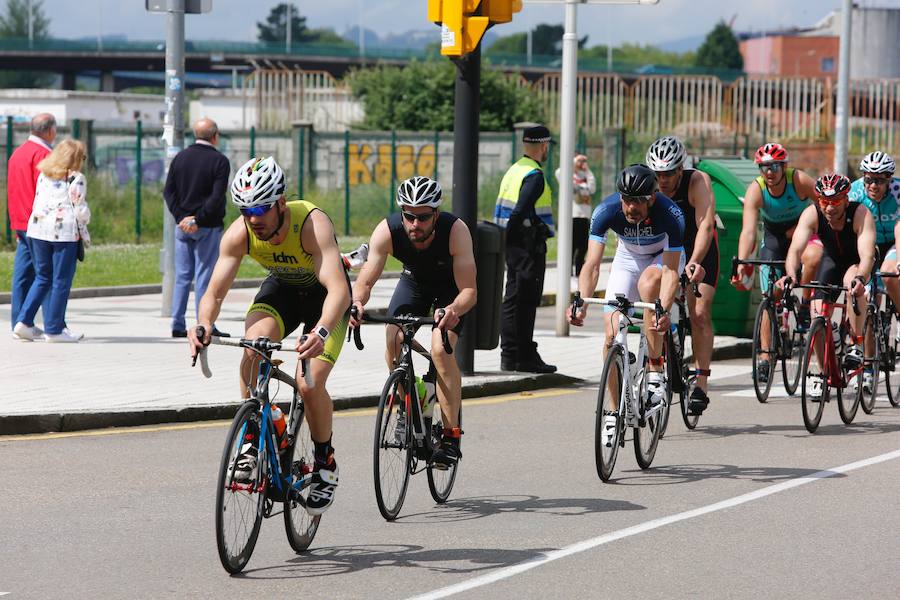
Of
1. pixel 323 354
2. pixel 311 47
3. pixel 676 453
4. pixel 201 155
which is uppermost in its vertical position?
pixel 311 47

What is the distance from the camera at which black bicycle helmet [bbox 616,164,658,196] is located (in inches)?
359

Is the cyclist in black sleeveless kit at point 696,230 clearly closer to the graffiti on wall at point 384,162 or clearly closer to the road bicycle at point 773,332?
the road bicycle at point 773,332

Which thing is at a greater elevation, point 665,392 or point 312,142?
point 312,142

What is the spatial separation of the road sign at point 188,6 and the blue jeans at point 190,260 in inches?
95.8

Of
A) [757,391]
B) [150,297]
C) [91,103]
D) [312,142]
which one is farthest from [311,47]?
[757,391]

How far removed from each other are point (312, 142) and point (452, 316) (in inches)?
1117

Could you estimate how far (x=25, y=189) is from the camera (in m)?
14.1

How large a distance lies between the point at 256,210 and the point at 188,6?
9.50 meters

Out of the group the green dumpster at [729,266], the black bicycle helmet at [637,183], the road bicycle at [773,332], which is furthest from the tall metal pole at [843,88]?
the black bicycle helmet at [637,183]

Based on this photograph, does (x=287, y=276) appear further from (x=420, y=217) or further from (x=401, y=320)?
(x=420, y=217)

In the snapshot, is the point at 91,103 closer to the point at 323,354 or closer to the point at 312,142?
the point at 312,142

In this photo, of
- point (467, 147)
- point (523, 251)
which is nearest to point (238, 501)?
point (467, 147)

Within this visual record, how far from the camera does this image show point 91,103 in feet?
239

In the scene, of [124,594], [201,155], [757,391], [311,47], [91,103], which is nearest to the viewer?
[124,594]
